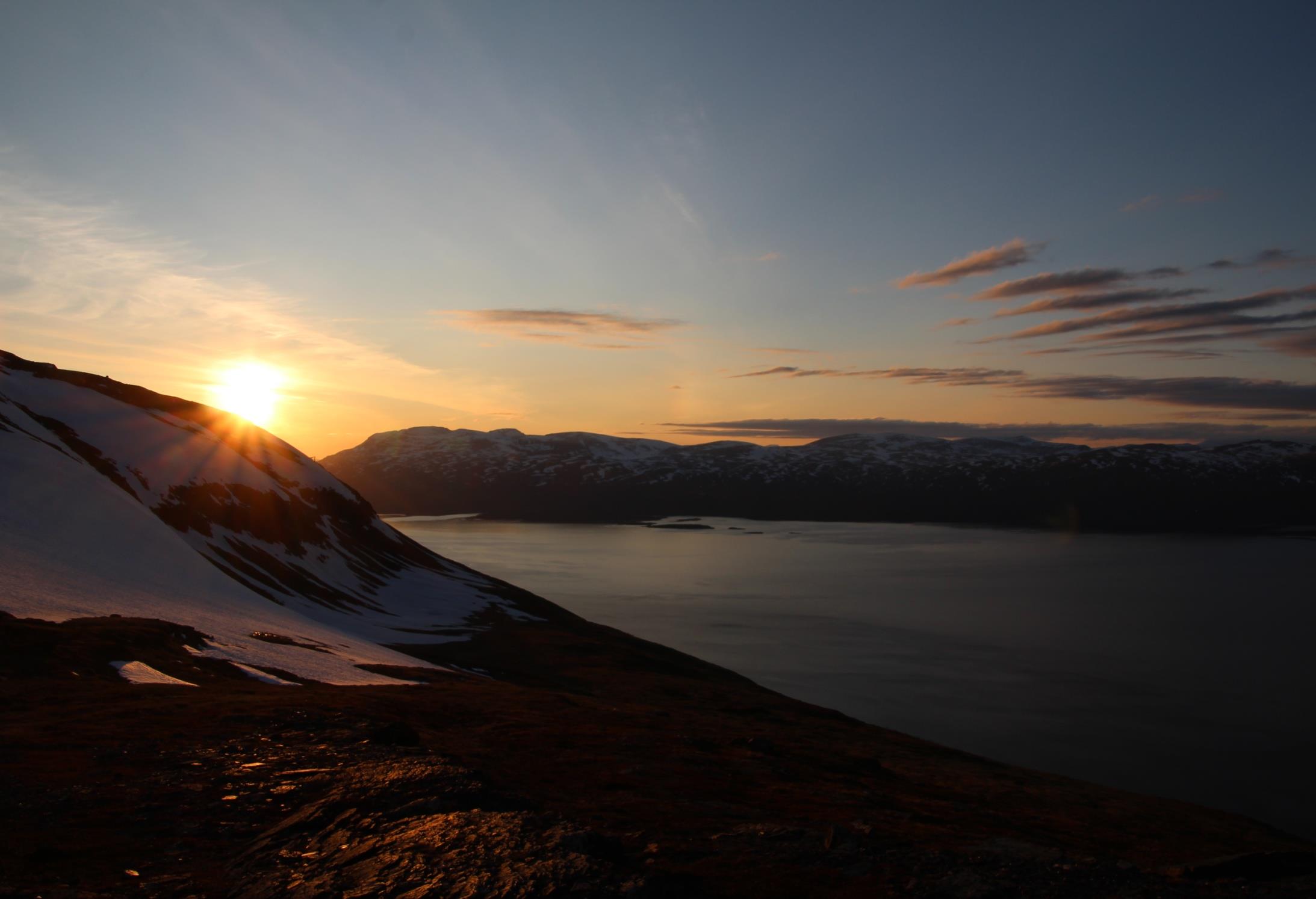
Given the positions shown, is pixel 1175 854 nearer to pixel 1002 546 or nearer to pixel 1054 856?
pixel 1054 856

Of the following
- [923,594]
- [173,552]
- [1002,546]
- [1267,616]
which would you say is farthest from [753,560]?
[173,552]

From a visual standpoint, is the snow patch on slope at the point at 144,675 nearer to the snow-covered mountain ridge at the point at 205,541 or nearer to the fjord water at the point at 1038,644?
the snow-covered mountain ridge at the point at 205,541

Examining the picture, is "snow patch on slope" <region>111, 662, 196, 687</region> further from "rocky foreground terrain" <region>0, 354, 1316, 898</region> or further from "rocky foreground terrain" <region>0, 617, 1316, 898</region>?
"rocky foreground terrain" <region>0, 617, 1316, 898</region>

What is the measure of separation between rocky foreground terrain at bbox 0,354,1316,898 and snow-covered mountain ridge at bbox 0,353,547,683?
344mm

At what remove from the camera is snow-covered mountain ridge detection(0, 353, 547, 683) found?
3600cm

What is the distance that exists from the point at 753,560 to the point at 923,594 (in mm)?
48675

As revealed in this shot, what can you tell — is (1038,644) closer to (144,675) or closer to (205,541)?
(144,675)

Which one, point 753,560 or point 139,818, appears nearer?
point 139,818

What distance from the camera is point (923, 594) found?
110m

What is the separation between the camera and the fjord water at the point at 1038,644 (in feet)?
157

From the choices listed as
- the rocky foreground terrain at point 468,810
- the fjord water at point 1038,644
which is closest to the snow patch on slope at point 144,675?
the rocky foreground terrain at point 468,810

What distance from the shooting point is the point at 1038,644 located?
→ 3095 inches

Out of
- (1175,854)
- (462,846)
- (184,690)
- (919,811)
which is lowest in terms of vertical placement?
(1175,854)

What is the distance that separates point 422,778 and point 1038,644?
80211 mm
